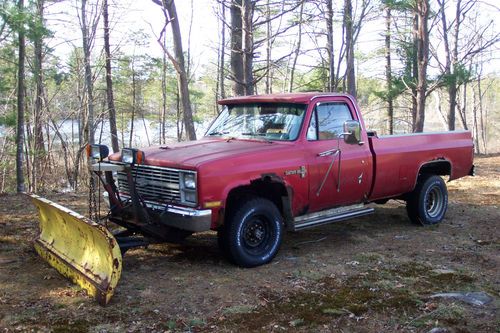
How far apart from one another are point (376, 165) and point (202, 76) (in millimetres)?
34422

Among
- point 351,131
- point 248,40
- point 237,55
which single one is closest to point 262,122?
point 351,131

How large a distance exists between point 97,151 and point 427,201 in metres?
5.52

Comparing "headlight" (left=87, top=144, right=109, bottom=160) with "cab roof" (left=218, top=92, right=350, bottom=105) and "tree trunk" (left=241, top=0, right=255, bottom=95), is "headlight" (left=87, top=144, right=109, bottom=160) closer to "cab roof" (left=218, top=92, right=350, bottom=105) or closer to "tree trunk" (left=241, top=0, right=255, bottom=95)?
"cab roof" (left=218, top=92, right=350, bottom=105)

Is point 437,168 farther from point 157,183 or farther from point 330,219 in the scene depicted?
point 157,183

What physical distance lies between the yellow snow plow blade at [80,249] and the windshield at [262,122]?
246 cm

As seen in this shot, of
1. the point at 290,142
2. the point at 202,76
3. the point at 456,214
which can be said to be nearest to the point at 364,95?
the point at 202,76

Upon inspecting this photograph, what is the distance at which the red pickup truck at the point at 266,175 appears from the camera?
5.37 metres

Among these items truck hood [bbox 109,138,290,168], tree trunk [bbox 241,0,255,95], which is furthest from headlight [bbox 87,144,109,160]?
tree trunk [bbox 241,0,255,95]

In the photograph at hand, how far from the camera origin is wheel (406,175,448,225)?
314 inches

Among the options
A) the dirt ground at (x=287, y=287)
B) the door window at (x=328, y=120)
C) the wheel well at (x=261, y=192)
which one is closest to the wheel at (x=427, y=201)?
the dirt ground at (x=287, y=287)

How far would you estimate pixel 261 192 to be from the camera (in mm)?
6043

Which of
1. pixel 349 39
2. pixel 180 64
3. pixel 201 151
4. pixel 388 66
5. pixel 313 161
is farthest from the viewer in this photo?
pixel 388 66

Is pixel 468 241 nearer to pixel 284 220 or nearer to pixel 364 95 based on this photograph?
pixel 284 220

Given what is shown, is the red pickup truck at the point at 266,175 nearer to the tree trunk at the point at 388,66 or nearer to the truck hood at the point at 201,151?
the truck hood at the point at 201,151
